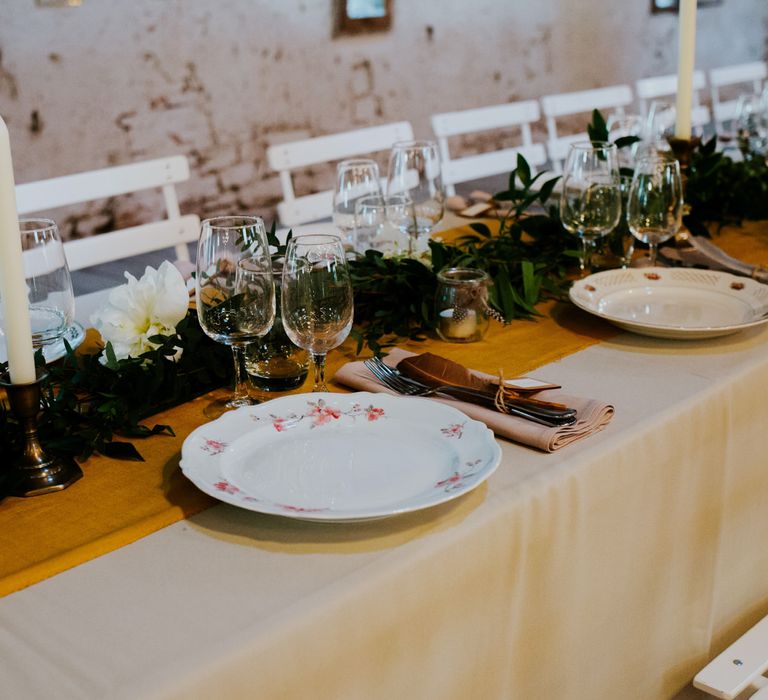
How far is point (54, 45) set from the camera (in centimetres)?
384

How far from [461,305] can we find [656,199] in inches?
17.6

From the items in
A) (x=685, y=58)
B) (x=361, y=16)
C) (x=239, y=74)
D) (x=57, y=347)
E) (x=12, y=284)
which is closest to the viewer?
(x=12, y=284)

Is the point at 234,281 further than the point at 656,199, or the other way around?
the point at 656,199

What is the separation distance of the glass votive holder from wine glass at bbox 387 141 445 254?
332 mm

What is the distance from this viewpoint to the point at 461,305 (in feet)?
4.42

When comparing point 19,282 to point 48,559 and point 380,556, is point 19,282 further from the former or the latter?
point 380,556

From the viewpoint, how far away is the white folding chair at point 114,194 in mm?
1941

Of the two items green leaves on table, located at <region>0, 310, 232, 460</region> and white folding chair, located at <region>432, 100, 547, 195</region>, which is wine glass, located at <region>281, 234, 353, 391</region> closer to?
green leaves on table, located at <region>0, 310, 232, 460</region>

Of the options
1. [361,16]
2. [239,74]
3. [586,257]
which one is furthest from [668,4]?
[586,257]

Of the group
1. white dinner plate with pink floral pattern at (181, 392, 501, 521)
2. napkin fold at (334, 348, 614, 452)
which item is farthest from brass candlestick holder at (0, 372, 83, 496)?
napkin fold at (334, 348, 614, 452)

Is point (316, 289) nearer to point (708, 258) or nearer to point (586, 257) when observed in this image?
point (586, 257)

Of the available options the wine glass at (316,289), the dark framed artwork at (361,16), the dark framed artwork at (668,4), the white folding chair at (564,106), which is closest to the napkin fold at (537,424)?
the wine glass at (316,289)

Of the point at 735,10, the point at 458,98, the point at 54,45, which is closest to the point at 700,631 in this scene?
the point at 54,45

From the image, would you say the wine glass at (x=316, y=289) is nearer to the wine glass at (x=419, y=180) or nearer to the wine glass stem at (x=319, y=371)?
the wine glass stem at (x=319, y=371)
